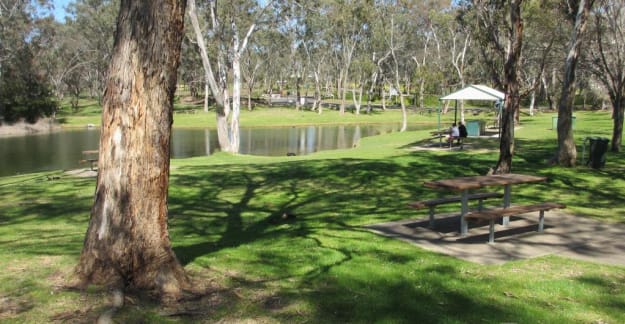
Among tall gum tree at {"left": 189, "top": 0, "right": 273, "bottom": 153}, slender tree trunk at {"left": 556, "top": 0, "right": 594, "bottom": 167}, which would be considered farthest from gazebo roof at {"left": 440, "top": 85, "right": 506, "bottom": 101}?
tall gum tree at {"left": 189, "top": 0, "right": 273, "bottom": 153}

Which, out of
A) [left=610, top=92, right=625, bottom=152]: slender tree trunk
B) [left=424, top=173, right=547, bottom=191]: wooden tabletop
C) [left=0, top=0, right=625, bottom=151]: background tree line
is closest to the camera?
[left=424, top=173, right=547, bottom=191]: wooden tabletop

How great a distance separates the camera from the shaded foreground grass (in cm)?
452

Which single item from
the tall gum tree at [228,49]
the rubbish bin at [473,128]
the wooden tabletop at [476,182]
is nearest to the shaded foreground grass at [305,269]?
the wooden tabletop at [476,182]

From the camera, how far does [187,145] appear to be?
34.3m

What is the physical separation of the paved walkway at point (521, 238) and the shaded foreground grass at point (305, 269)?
34 cm

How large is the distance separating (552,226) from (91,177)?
1066cm

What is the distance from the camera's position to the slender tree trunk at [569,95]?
14.1 metres

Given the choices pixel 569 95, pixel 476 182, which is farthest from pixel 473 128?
pixel 476 182

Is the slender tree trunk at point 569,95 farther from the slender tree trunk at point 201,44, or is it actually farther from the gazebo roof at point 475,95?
the slender tree trunk at point 201,44

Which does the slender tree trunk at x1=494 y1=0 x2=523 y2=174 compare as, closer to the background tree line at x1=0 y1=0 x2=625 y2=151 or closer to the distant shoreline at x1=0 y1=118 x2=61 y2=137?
the background tree line at x1=0 y1=0 x2=625 y2=151

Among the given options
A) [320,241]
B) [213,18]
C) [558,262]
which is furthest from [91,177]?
[213,18]

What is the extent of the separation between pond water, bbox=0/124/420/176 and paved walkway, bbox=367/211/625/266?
64.2 ft

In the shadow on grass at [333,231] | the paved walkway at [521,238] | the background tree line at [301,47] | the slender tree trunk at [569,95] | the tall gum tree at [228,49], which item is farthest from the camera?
the background tree line at [301,47]

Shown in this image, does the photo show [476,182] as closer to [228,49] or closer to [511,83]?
[511,83]
